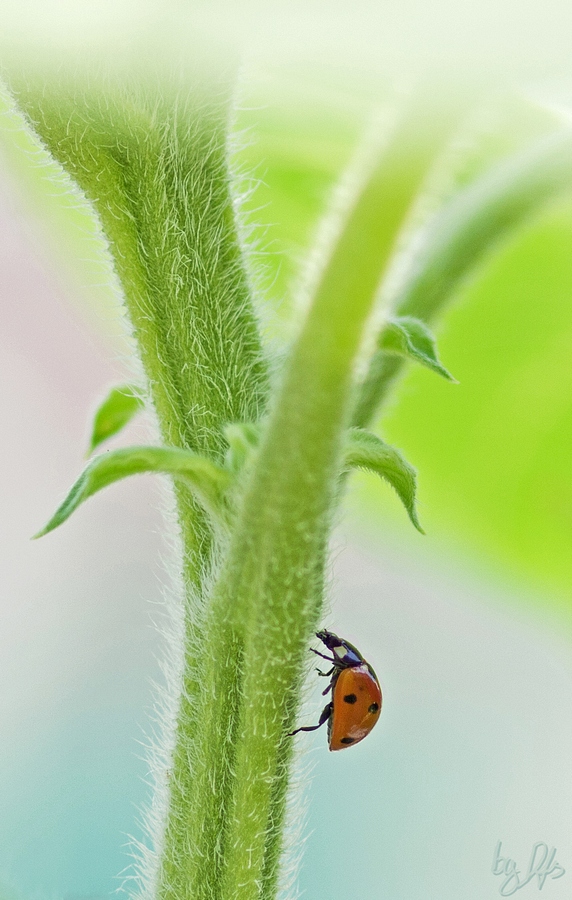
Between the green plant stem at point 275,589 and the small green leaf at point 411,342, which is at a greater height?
the small green leaf at point 411,342

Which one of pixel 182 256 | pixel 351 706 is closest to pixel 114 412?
pixel 182 256

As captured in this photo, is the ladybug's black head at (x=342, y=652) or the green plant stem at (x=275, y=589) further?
the ladybug's black head at (x=342, y=652)

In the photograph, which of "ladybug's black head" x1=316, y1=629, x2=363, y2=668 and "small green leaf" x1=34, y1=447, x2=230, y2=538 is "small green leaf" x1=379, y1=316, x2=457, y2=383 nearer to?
"small green leaf" x1=34, y1=447, x2=230, y2=538

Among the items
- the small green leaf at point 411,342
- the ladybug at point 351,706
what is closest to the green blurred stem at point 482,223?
the small green leaf at point 411,342

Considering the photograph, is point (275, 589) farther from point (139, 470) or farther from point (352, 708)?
point (352, 708)

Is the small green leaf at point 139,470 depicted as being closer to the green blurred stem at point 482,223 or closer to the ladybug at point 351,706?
the green blurred stem at point 482,223

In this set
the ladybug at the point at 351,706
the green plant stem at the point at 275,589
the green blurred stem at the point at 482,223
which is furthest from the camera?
the ladybug at the point at 351,706
